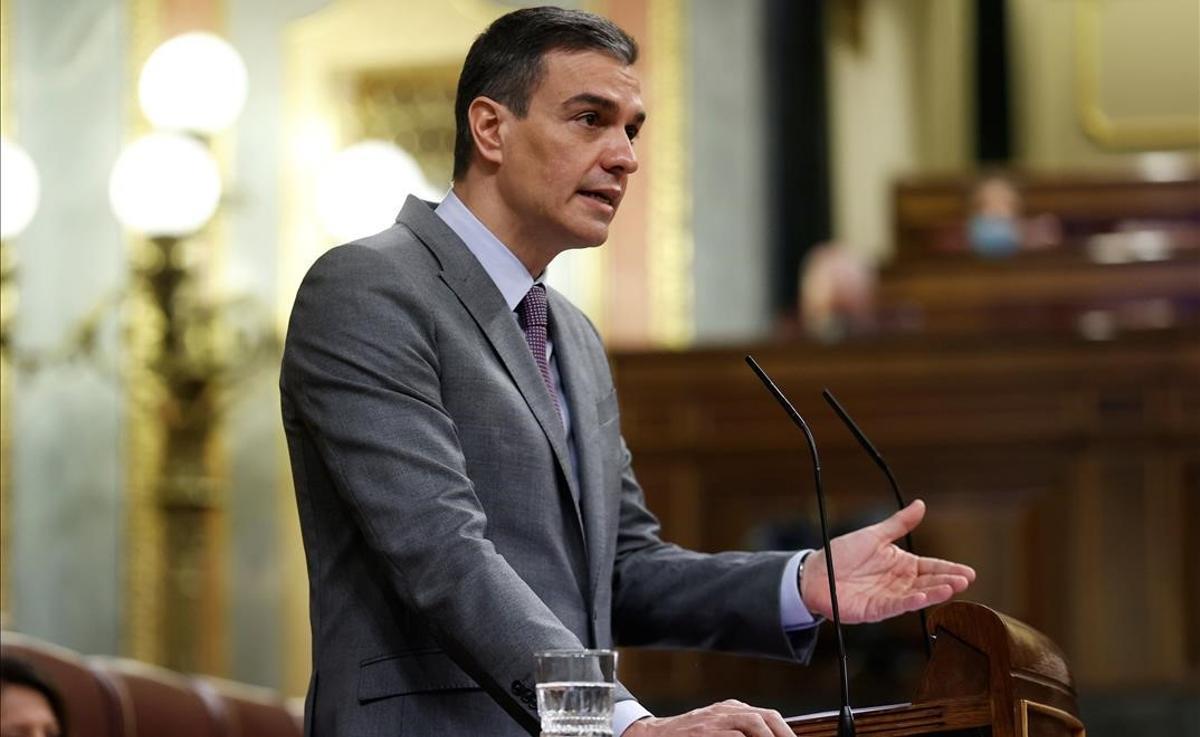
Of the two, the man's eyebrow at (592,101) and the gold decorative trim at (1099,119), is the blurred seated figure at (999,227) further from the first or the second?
the man's eyebrow at (592,101)

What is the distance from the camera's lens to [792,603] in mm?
2281

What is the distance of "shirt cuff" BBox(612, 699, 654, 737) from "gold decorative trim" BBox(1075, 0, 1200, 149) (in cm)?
1030

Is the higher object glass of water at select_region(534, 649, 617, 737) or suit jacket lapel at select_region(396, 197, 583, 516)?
suit jacket lapel at select_region(396, 197, 583, 516)

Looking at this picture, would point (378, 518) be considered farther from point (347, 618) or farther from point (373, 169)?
point (373, 169)

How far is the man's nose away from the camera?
2.16 metres

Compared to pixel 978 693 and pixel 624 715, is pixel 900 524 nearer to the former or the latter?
pixel 978 693

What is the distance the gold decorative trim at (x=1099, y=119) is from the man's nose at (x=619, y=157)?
9.93 meters

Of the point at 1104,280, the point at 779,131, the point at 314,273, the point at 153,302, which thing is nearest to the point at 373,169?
the point at 153,302

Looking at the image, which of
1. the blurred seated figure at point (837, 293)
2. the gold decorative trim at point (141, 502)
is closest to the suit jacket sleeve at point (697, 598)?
the blurred seated figure at point (837, 293)

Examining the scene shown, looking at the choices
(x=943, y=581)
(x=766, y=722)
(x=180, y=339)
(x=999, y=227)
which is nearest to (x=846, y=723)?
(x=766, y=722)

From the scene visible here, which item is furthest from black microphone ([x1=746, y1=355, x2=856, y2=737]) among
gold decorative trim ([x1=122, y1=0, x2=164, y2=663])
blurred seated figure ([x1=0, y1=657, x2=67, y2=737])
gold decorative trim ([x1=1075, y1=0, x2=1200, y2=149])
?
gold decorative trim ([x1=1075, y1=0, x2=1200, y2=149])

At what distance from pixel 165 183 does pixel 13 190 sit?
1.55 feet

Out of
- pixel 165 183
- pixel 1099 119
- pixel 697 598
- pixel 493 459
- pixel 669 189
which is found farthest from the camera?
pixel 1099 119

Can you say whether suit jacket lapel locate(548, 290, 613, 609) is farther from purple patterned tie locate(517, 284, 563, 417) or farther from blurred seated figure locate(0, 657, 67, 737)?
blurred seated figure locate(0, 657, 67, 737)
